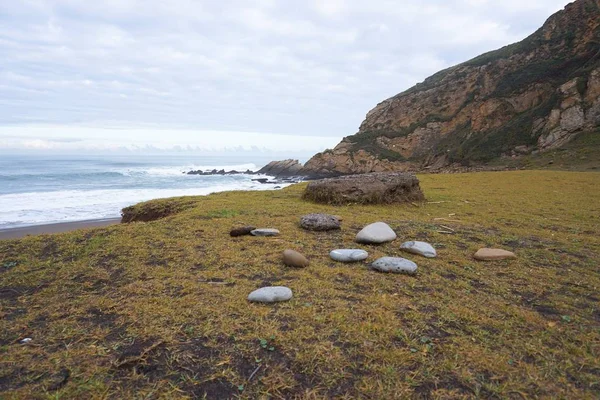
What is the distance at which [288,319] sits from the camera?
2832 millimetres

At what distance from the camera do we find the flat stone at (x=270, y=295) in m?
3.17

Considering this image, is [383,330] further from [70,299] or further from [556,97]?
[556,97]

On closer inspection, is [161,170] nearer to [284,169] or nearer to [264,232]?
[284,169]

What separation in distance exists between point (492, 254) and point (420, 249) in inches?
36.0

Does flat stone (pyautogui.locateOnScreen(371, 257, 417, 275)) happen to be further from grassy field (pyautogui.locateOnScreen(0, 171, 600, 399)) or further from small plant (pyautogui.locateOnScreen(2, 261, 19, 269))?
small plant (pyautogui.locateOnScreen(2, 261, 19, 269))

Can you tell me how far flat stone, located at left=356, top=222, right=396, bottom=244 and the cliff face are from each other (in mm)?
30537

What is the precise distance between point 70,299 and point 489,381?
3.52 m

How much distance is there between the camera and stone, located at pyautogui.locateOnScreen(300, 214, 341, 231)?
579 cm

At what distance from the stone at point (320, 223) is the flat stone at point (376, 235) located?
0.71m

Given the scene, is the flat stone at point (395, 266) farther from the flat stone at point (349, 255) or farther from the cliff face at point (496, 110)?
the cliff face at point (496, 110)

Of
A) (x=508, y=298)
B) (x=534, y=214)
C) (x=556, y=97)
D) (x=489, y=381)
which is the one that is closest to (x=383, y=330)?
(x=489, y=381)

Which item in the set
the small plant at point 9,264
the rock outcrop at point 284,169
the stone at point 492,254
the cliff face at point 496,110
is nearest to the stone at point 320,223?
the stone at point 492,254

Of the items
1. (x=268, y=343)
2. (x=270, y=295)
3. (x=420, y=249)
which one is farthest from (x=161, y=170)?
(x=268, y=343)

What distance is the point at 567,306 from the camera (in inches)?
129
